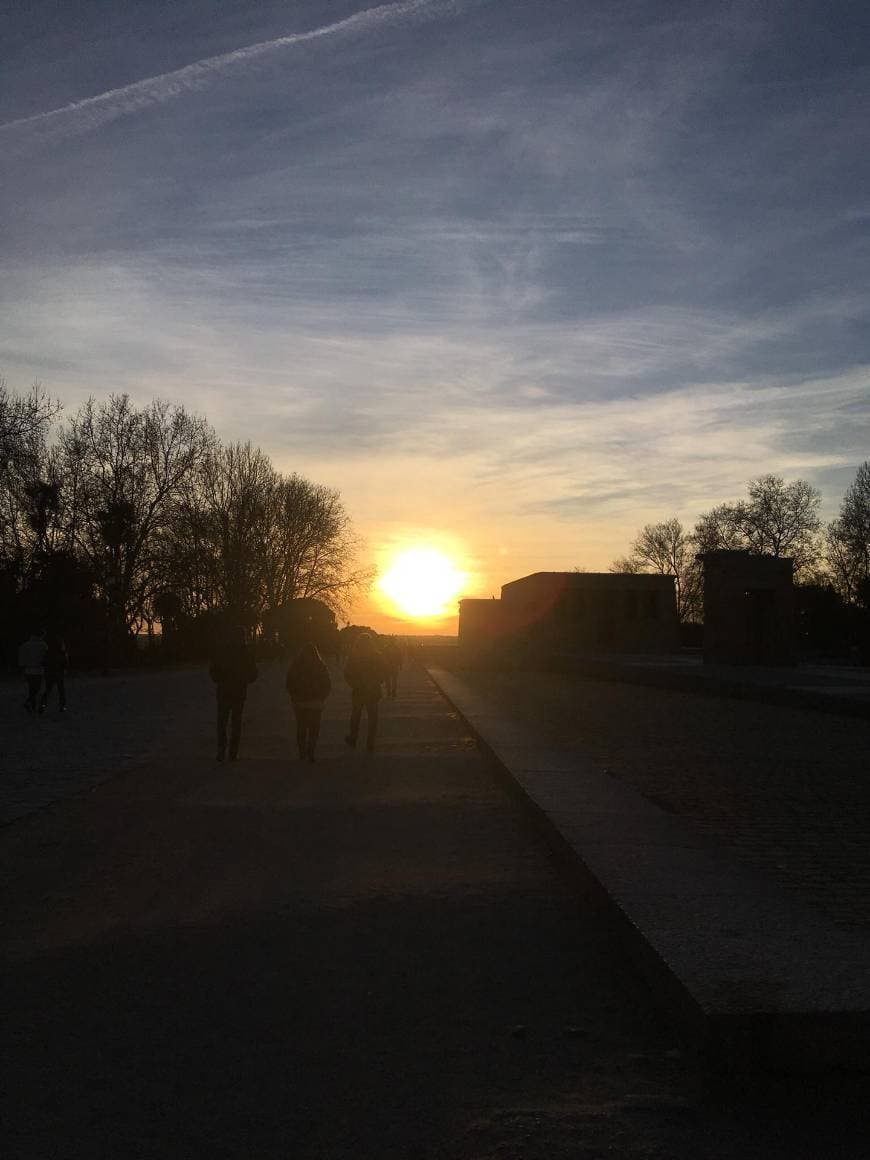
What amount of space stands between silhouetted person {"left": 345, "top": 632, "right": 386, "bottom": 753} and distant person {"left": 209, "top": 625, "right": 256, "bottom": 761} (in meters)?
1.92

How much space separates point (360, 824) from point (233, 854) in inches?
69.1

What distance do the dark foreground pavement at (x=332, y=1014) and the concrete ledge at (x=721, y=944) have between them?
0.18m

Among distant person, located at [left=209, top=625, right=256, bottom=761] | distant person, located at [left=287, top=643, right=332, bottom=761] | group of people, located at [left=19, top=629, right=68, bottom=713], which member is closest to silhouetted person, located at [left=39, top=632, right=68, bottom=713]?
group of people, located at [left=19, top=629, right=68, bottom=713]

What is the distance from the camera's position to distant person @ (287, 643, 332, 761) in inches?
626

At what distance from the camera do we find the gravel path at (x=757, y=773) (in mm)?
8109

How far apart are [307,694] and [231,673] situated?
1.05 m

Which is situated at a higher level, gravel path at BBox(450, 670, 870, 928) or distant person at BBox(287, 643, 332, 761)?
distant person at BBox(287, 643, 332, 761)

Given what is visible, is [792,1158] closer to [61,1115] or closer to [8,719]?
[61,1115]

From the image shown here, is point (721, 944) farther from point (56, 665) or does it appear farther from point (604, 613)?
point (604, 613)

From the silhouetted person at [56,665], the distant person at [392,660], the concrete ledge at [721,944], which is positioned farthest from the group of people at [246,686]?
the distant person at [392,660]

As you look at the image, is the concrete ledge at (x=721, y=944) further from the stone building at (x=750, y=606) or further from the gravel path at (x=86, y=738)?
the stone building at (x=750, y=606)

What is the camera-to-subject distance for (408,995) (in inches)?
206

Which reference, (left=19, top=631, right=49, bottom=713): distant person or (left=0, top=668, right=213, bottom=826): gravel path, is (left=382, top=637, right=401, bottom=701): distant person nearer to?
(left=0, top=668, right=213, bottom=826): gravel path

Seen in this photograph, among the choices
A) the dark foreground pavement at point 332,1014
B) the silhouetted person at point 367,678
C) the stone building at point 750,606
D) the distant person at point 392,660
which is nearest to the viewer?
the dark foreground pavement at point 332,1014
